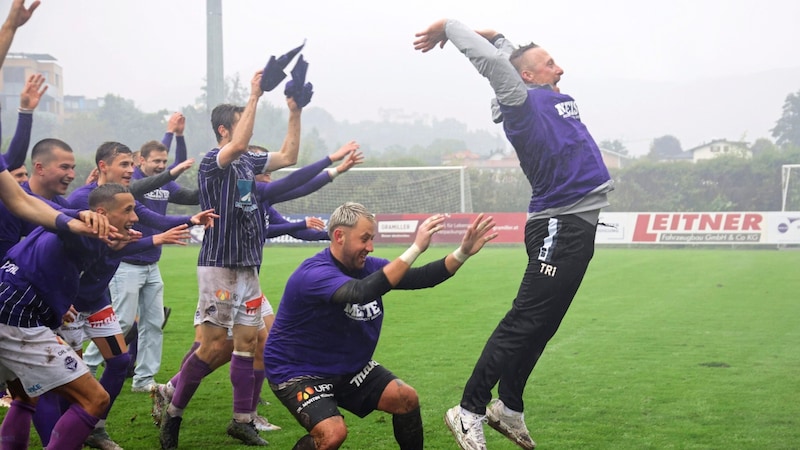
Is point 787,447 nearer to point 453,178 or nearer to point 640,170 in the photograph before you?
point 453,178

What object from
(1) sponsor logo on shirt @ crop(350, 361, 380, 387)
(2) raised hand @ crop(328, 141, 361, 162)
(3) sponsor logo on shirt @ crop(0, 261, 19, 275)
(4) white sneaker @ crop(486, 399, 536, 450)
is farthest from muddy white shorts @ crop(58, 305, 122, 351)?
(4) white sneaker @ crop(486, 399, 536, 450)

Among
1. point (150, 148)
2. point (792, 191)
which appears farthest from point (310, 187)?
point (792, 191)

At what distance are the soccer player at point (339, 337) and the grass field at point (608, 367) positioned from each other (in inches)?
44.3

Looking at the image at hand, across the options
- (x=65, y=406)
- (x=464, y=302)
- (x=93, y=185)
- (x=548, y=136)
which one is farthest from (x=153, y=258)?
(x=464, y=302)

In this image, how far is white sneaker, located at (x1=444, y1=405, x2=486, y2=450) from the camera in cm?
574

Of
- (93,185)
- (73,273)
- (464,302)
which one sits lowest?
(464,302)

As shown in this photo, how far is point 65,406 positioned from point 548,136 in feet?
13.3

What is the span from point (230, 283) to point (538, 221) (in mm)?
2585

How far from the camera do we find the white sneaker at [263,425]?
7.20 metres

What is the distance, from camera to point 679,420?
→ 23.5ft

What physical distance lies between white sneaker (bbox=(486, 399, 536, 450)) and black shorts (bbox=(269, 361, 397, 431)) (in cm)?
86

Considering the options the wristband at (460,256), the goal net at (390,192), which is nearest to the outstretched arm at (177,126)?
the wristband at (460,256)

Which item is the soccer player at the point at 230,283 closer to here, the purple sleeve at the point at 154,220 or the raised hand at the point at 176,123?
the purple sleeve at the point at 154,220

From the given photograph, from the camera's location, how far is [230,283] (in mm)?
7074
